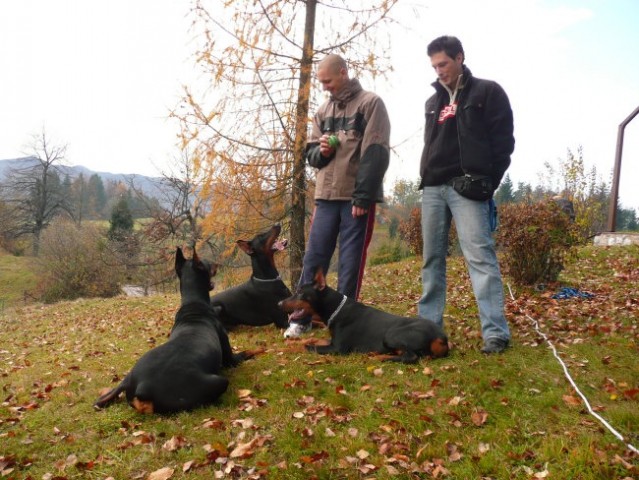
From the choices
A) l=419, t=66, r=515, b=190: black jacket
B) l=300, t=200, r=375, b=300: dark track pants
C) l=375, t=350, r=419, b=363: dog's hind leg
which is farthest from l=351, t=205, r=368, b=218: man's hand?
l=375, t=350, r=419, b=363: dog's hind leg

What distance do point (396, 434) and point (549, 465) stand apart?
93 centimetres

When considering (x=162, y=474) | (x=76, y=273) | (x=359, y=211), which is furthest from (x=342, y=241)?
(x=76, y=273)

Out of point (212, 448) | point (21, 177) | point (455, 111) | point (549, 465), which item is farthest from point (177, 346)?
point (21, 177)

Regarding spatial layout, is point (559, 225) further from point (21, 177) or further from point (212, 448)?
point (21, 177)

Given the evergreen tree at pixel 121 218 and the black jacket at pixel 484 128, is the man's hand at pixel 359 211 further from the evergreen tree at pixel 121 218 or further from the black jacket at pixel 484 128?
the evergreen tree at pixel 121 218

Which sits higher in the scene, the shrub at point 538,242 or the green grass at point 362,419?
the shrub at point 538,242

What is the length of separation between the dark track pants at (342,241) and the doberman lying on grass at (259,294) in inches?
25.9

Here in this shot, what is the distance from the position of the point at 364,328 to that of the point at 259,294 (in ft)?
6.19

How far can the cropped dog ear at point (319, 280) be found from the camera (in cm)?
507

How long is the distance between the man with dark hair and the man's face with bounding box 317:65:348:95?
1.00 m

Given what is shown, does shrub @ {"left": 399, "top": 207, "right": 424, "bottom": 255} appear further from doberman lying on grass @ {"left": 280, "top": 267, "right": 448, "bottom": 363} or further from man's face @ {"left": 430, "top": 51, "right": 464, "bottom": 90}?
man's face @ {"left": 430, "top": 51, "right": 464, "bottom": 90}

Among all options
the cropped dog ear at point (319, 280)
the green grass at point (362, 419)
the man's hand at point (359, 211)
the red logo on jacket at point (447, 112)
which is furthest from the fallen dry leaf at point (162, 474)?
the red logo on jacket at point (447, 112)

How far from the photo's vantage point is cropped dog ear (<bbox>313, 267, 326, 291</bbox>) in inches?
200

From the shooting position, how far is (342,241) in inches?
213
